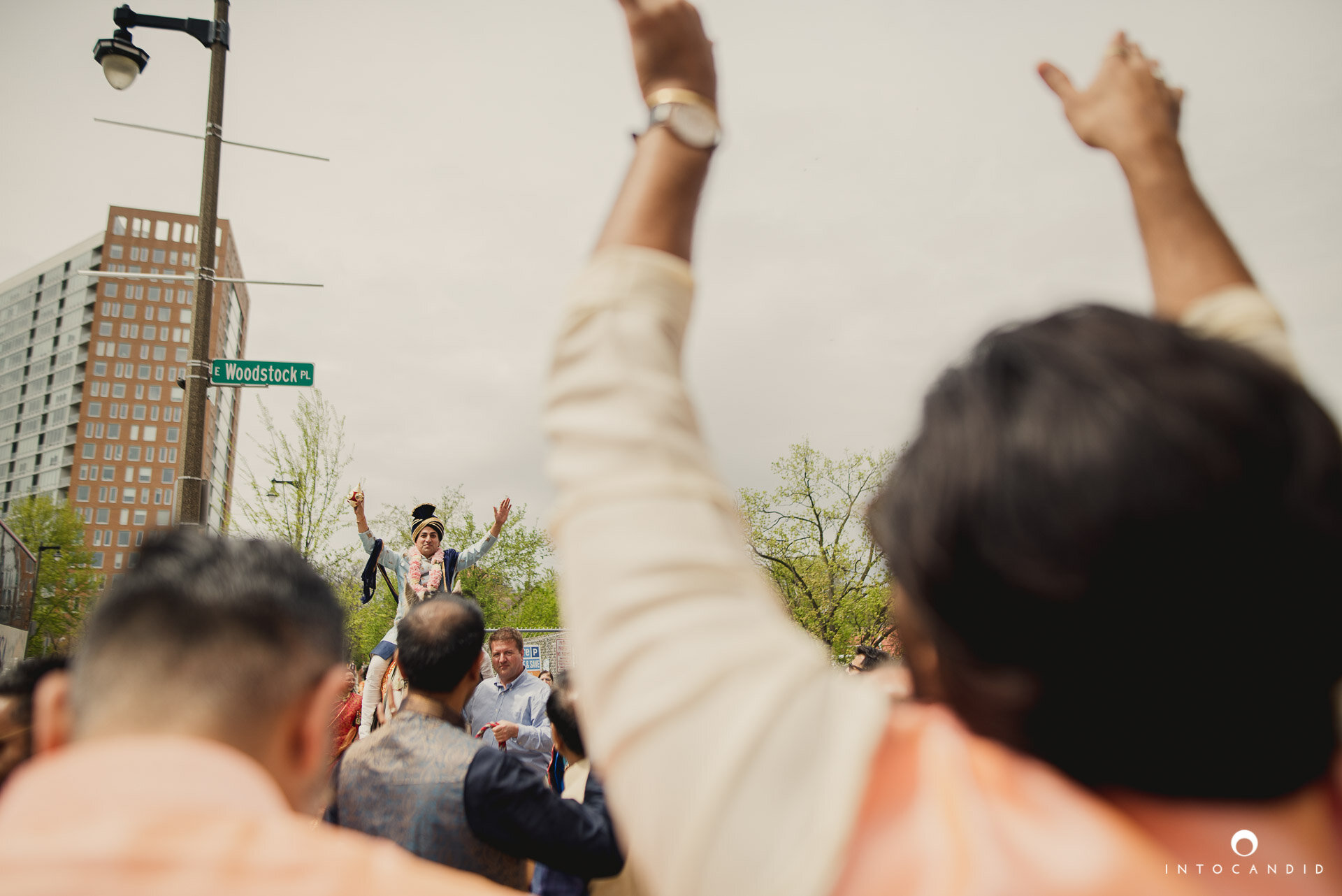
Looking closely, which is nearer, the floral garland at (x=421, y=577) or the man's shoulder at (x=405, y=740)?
the man's shoulder at (x=405, y=740)

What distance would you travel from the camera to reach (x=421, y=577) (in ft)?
24.3

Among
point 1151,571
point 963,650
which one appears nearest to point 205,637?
point 963,650

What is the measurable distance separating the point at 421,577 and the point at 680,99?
23.3ft

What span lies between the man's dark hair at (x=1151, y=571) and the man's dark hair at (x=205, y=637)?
89 centimetres

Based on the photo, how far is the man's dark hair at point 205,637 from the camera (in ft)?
3.30

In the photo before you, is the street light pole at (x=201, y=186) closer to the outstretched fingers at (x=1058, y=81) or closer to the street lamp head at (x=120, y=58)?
the street lamp head at (x=120, y=58)

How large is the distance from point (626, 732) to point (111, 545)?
122 meters

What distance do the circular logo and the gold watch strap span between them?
0.75 m

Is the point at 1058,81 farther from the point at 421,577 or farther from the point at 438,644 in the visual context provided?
the point at 421,577

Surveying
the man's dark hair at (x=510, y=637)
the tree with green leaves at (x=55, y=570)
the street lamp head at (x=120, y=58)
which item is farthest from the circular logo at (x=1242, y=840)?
the tree with green leaves at (x=55, y=570)

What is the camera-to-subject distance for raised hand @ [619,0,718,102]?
849mm

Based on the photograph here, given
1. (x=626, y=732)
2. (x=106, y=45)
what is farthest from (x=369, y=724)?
(x=626, y=732)

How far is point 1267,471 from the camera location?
534mm

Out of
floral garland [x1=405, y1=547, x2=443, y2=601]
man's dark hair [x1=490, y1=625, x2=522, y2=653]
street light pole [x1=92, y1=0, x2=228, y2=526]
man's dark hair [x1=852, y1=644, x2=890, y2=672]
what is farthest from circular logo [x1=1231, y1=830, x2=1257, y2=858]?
street light pole [x1=92, y1=0, x2=228, y2=526]
